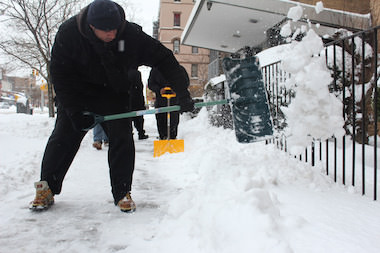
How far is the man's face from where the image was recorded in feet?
6.98

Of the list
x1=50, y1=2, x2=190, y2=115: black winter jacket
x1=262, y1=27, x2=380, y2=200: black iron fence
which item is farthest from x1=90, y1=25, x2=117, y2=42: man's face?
x1=262, y1=27, x2=380, y2=200: black iron fence

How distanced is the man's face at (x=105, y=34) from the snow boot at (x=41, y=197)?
1249mm

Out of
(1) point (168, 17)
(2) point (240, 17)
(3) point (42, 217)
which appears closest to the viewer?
(3) point (42, 217)

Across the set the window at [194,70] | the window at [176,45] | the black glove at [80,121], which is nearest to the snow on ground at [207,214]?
the black glove at [80,121]

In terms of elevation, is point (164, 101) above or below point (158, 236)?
above

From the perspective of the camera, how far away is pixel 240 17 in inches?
361

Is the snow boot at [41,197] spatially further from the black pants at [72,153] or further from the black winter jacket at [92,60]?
the black winter jacket at [92,60]

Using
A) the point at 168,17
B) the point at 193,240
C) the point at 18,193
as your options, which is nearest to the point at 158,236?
the point at 193,240

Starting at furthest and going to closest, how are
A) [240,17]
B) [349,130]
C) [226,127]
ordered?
[240,17]
[226,127]
[349,130]

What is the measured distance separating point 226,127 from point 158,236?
520 cm

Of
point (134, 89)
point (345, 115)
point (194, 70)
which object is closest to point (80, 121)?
point (134, 89)

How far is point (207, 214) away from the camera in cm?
199

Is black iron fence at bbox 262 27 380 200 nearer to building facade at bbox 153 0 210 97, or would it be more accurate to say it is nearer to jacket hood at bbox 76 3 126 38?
jacket hood at bbox 76 3 126 38

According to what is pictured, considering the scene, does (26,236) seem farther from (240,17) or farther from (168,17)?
(168,17)
